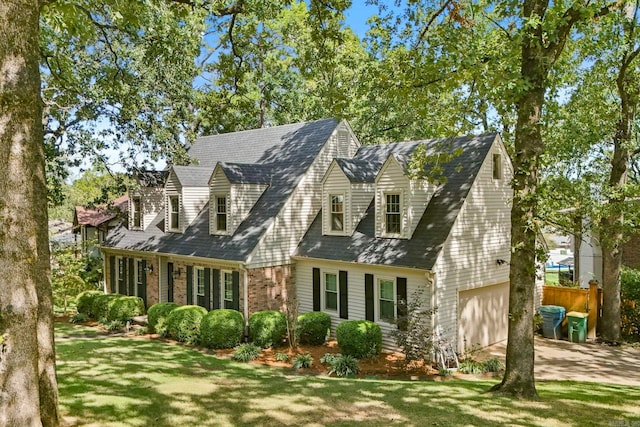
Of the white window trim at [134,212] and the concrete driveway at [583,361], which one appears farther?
the white window trim at [134,212]

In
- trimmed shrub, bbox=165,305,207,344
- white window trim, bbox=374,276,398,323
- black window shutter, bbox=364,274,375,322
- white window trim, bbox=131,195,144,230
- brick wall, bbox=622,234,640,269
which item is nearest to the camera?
white window trim, bbox=374,276,398,323

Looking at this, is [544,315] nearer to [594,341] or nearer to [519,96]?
[594,341]

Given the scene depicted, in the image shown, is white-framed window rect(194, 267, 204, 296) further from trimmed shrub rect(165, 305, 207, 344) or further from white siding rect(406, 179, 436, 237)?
white siding rect(406, 179, 436, 237)

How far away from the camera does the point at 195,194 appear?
798 inches

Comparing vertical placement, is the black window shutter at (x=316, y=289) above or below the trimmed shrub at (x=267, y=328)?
above

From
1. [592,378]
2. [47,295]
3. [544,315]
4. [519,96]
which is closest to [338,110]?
A: [519,96]

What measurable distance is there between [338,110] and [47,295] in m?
7.41

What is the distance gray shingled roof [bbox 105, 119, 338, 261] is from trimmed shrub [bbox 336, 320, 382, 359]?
4242 mm

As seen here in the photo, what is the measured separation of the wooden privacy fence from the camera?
55.6ft

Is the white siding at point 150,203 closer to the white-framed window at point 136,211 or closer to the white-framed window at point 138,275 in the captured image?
the white-framed window at point 136,211

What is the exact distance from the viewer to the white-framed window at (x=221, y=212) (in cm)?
1838

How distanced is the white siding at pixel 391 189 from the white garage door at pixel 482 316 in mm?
2875

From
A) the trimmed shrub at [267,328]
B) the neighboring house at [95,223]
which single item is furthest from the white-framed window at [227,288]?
the neighboring house at [95,223]

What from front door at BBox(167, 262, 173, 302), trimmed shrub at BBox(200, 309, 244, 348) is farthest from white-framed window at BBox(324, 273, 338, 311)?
front door at BBox(167, 262, 173, 302)
